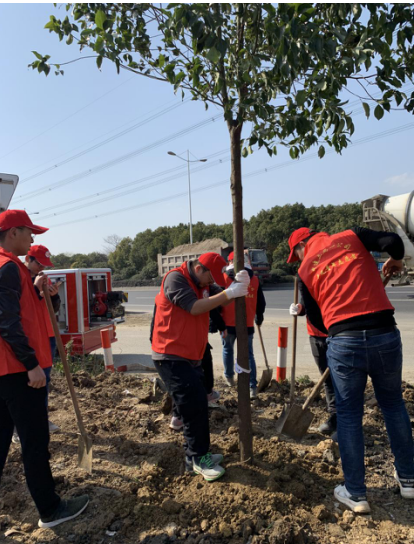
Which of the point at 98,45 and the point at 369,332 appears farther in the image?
the point at 98,45

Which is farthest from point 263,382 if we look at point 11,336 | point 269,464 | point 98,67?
point 98,67

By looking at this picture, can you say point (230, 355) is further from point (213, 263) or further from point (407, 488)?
point (407, 488)

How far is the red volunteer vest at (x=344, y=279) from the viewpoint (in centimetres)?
281

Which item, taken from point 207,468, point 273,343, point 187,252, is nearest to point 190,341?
point 207,468

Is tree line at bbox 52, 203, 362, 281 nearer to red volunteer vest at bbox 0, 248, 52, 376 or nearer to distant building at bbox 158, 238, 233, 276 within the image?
distant building at bbox 158, 238, 233, 276

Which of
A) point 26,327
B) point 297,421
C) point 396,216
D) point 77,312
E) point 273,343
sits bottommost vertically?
point 273,343

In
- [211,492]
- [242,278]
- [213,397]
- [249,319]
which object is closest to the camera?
[211,492]

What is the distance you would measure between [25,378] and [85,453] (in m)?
1.08

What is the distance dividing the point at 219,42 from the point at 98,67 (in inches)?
48.7

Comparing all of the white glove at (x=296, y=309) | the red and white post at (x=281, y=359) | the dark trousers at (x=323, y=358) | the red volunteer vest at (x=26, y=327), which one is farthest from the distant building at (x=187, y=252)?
the red volunteer vest at (x=26, y=327)

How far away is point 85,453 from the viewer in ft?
11.3

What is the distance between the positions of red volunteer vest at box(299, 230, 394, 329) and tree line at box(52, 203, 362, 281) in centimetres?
2636

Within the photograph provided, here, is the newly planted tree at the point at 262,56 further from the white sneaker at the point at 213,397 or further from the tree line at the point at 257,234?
the tree line at the point at 257,234

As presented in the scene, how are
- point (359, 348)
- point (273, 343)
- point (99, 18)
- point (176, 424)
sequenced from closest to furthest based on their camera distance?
point (99, 18)
point (359, 348)
point (176, 424)
point (273, 343)
